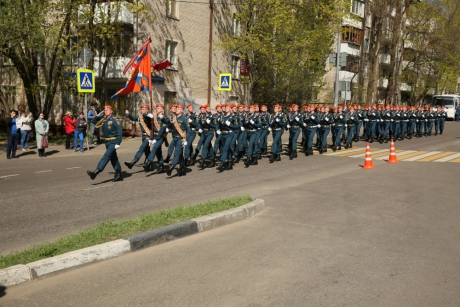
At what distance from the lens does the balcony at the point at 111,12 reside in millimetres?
22688

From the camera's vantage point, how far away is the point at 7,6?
18.7 meters

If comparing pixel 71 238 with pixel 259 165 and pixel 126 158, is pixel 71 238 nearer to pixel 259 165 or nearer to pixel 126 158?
pixel 259 165

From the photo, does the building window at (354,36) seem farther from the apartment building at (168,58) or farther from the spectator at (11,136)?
the spectator at (11,136)

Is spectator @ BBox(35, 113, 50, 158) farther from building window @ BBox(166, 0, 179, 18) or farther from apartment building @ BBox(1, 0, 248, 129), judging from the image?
building window @ BBox(166, 0, 179, 18)

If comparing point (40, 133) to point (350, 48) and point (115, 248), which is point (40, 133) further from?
point (350, 48)

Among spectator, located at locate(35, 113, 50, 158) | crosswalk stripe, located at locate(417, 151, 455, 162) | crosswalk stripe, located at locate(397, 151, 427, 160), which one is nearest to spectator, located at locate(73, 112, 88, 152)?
spectator, located at locate(35, 113, 50, 158)

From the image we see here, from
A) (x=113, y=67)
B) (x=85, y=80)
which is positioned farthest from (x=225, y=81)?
(x=113, y=67)

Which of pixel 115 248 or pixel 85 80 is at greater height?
pixel 85 80

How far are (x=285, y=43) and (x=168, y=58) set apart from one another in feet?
24.4

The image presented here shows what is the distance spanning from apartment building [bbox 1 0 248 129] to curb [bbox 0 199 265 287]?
18900 mm

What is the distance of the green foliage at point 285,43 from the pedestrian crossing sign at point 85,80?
13365mm

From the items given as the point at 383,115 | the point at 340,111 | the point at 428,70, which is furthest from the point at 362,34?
the point at 340,111

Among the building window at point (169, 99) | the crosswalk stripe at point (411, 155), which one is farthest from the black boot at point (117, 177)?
the building window at point (169, 99)

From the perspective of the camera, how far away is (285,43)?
3123 centimetres
